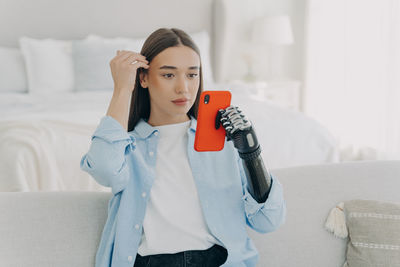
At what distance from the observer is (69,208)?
1.22 meters

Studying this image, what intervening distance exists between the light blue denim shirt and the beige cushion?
0.30 meters

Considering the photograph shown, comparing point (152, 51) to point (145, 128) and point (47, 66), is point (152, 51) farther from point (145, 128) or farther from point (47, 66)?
point (47, 66)

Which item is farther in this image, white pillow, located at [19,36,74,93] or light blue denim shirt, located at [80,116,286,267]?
white pillow, located at [19,36,74,93]

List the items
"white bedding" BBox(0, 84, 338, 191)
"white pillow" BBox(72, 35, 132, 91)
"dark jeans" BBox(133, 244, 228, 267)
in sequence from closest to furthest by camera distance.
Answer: "dark jeans" BBox(133, 244, 228, 267) → "white bedding" BBox(0, 84, 338, 191) → "white pillow" BBox(72, 35, 132, 91)

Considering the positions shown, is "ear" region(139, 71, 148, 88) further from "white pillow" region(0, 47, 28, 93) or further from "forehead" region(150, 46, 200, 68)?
"white pillow" region(0, 47, 28, 93)

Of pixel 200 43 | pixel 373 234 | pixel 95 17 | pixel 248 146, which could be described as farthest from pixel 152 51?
pixel 95 17

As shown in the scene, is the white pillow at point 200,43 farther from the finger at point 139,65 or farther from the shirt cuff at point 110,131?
the shirt cuff at point 110,131

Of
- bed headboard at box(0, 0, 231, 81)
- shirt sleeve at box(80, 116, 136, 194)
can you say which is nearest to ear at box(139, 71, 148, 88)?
shirt sleeve at box(80, 116, 136, 194)

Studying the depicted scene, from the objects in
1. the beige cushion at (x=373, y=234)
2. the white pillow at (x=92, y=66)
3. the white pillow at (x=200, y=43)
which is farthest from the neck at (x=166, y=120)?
the white pillow at (x=200, y=43)

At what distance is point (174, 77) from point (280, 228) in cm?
57

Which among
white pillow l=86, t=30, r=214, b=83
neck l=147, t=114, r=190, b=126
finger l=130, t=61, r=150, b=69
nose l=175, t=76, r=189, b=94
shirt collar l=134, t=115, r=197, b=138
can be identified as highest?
white pillow l=86, t=30, r=214, b=83

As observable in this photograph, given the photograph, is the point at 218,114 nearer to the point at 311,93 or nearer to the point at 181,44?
the point at 181,44

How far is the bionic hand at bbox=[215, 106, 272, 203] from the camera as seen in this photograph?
93 centimetres

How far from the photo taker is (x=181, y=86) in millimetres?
1129
